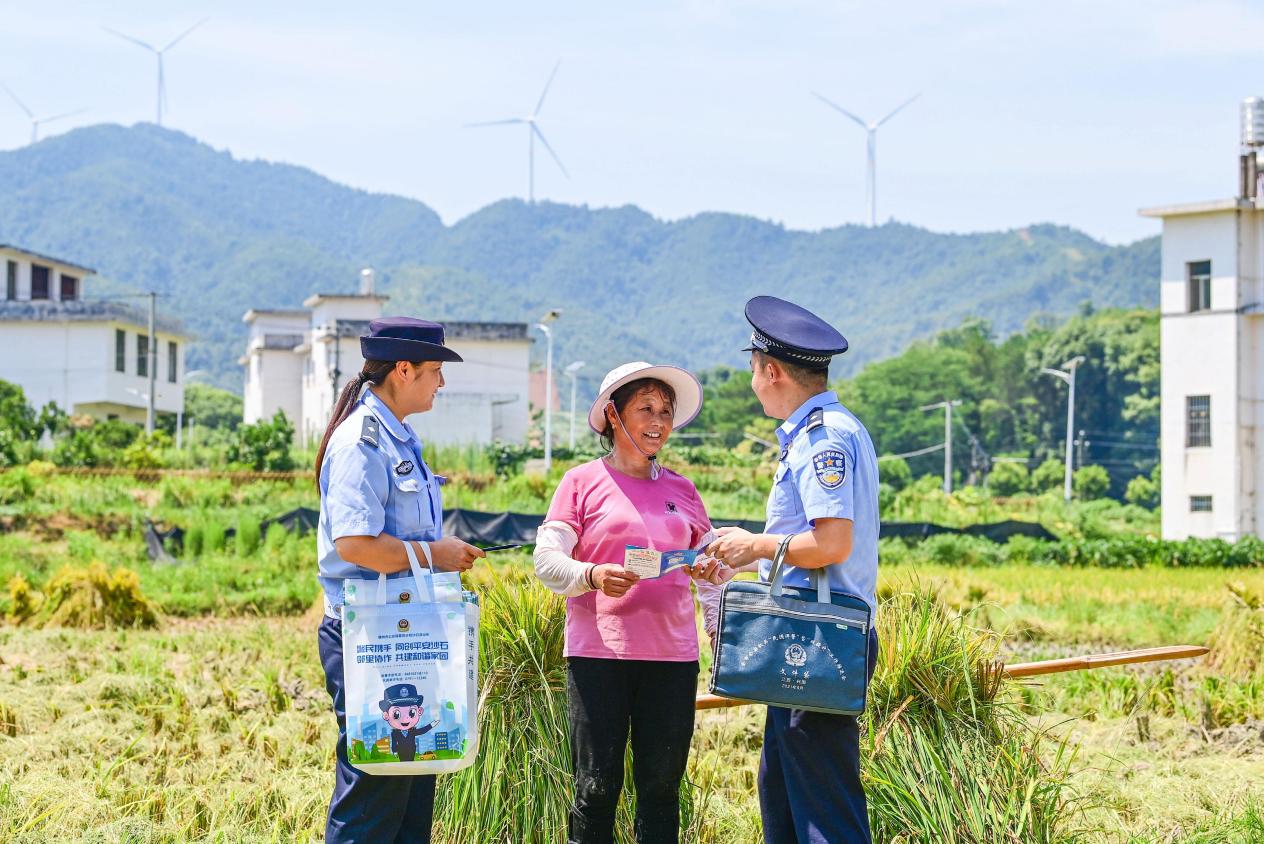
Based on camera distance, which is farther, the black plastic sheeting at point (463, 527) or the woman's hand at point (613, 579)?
the black plastic sheeting at point (463, 527)

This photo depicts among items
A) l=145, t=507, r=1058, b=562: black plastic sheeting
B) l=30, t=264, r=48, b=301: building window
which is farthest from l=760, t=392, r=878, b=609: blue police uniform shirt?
l=30, t=264, r=48, b=301: building window

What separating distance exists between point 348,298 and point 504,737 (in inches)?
2099

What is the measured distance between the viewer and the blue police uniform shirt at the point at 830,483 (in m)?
3.93

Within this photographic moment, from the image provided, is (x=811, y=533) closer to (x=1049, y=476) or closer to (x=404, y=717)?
(x=404, y=717)

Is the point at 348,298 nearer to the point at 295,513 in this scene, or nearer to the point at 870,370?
the point at 295,513

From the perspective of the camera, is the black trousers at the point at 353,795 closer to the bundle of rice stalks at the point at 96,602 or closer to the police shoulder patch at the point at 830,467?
the police shoulder patch at the point at 830,467

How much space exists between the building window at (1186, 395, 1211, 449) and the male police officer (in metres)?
34.1

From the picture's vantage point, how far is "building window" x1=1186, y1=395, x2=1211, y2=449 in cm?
3547

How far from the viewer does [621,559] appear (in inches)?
175

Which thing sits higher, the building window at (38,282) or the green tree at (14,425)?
the building window at (38,282)

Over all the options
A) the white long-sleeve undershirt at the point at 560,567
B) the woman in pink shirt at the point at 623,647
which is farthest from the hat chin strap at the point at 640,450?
the white long-sleeve undershirt at the point at 560,567

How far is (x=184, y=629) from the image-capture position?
12.8 metres

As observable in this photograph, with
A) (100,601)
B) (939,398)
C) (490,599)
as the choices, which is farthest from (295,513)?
(939,398)

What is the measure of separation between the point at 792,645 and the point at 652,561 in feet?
1.62
